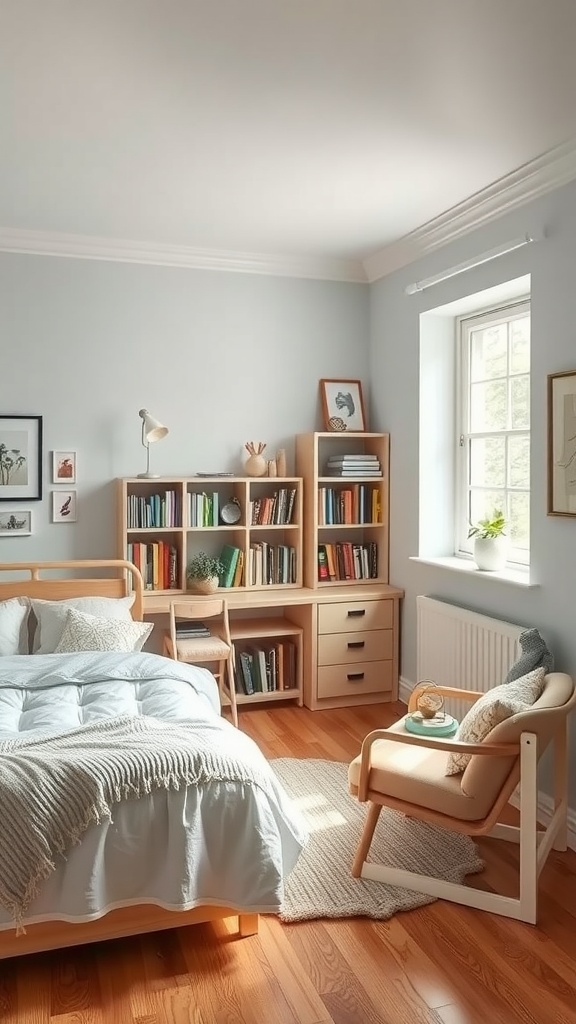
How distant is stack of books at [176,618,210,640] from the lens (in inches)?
171

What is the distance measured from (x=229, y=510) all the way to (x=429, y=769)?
7.56ft

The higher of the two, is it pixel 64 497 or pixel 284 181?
pixel 284 181

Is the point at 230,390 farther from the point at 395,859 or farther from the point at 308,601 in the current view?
the point at 395,859

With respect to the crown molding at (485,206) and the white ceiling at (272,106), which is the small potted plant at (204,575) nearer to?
the white ceiling at (272,106)

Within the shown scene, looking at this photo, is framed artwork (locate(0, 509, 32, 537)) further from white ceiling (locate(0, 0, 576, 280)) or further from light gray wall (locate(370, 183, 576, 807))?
light gray wall (locate(370, 183, 576, 807))

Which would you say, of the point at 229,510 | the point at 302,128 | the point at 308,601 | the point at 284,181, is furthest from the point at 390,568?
the point at 302,128

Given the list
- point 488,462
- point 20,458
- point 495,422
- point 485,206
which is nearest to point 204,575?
point 20,458

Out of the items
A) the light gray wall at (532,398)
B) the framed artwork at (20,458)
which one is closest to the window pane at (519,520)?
the light gray wall at (532,398)

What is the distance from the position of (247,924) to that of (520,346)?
2867 millimetres

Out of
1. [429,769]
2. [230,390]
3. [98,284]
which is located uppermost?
[98,284]

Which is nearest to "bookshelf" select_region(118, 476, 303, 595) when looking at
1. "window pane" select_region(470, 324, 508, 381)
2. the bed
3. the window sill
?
the window sill

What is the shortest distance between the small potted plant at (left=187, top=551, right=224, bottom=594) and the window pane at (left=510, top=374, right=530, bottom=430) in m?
1.82

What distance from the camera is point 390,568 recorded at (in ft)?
16.1

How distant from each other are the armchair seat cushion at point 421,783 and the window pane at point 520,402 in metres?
1.78
